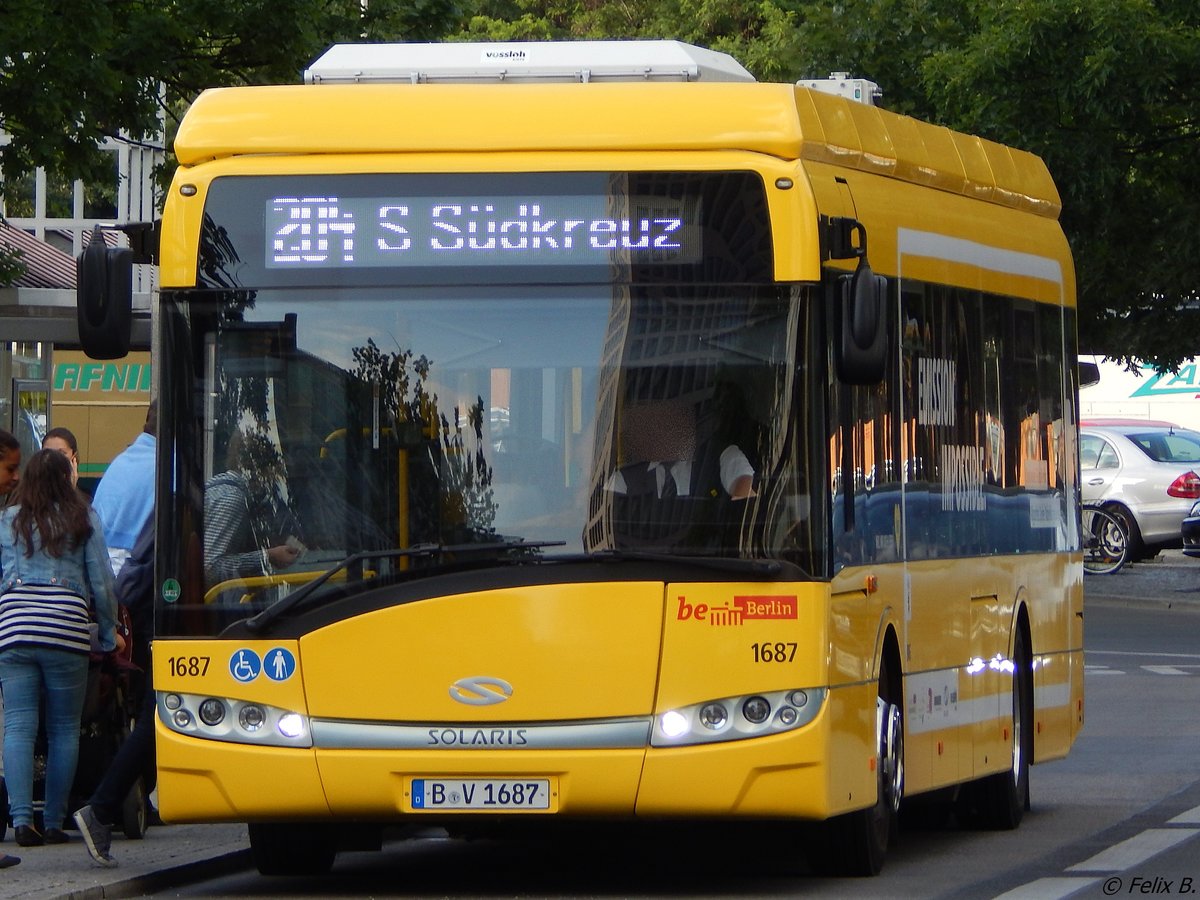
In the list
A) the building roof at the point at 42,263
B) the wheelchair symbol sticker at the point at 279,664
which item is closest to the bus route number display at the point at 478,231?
the wheelchair symbol sticker at the point at 279,664

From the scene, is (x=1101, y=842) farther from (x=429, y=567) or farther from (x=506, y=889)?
(x=429, y=567)

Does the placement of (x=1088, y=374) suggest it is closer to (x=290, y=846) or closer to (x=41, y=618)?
(x=290, y=846)

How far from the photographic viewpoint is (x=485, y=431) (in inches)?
370

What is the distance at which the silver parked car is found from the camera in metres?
35.6

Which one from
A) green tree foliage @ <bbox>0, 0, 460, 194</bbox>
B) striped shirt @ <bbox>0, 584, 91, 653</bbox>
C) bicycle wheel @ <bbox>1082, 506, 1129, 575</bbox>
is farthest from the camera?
bicycle wheel @ <bbox>1082, 506, 1129, 575</bbox>

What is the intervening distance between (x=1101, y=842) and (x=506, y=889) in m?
2.95

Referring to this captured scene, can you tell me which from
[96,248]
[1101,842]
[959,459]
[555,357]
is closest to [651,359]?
[555,357]

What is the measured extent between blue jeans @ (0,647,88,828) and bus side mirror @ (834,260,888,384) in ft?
11.7

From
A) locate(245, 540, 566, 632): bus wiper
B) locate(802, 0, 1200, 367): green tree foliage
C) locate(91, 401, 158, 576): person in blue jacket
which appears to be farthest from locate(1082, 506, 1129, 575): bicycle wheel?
locate(245, 540, 566, 632): bus wiper

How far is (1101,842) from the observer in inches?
463

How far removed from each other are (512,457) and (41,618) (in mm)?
2548

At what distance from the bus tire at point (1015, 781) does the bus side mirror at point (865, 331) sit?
3.62 meters

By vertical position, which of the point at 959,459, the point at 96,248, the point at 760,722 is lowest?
the point at 760,722

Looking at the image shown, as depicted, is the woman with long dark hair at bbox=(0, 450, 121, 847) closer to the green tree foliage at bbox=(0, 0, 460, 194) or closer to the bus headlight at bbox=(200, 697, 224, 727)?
the bus headlight at bbox=(200, 697, 224, 727)
